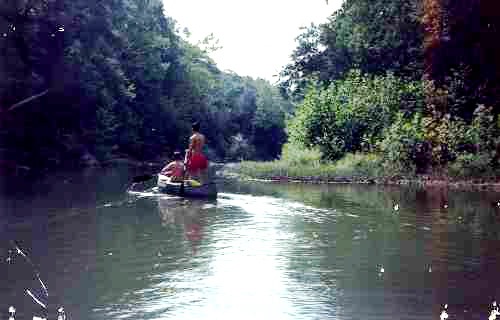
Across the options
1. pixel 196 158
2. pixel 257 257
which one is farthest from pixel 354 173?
pixel 257 257

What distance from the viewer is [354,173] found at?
33.5 meters

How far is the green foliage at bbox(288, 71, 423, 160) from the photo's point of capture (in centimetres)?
3831

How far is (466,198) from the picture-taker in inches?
963

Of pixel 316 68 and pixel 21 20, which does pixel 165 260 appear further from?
pixel 316 68

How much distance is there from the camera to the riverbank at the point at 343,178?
30.0 meters

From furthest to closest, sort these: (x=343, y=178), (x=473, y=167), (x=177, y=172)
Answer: (x=343, y=178) < (x=473, y=167) < (x=177, y=172)

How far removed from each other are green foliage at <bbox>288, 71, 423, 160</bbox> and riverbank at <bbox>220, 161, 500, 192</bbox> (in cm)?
278

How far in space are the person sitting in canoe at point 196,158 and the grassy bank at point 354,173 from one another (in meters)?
10.6

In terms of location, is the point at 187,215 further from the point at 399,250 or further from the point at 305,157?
the point at 305,157

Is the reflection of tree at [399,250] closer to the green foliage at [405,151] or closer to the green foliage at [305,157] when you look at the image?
the green foliage at [405,151]

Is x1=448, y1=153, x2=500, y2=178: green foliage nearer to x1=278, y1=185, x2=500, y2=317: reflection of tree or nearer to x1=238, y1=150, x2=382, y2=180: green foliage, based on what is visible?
x1=238, y1=150, x2=382, y2=180: green foliage

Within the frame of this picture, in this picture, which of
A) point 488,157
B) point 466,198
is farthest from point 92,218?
point 488,157

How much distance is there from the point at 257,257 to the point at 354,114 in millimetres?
26581

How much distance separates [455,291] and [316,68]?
43.4 m
